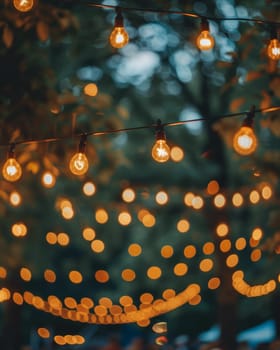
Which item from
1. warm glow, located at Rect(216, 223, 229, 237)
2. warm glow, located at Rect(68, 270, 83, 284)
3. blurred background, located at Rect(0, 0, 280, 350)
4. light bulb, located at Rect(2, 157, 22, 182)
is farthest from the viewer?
warm glow, located at Rect(68, 270, 83, 284)

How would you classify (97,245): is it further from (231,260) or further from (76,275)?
(231,260)

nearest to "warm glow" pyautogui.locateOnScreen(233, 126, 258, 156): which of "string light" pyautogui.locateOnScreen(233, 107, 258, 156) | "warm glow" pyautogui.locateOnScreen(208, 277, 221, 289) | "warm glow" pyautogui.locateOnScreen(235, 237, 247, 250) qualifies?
"string light" pyautogui.locateOnScreen(233, 107, 258, 156)

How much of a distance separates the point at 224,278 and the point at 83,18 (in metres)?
3.57

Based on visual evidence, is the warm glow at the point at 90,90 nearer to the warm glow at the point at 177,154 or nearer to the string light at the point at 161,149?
the warm glow at the point at 177,154

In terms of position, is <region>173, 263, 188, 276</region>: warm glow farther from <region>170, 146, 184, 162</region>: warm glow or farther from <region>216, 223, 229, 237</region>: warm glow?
<region>170, 146, 184, 162</region>: warm glow

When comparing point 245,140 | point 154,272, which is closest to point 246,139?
point 245,140

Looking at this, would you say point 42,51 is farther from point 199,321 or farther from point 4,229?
point 199,321

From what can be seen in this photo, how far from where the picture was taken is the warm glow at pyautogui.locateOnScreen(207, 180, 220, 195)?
10.4m

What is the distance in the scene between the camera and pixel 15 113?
23.5ft

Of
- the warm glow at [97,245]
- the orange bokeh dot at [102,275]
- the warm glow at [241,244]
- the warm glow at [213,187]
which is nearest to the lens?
the warm glow at [241,244]

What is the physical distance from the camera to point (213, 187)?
35.4 feet

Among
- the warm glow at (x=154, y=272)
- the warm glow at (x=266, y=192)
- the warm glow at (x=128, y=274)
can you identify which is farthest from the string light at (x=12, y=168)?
the warm glow at (x=128, y=274)

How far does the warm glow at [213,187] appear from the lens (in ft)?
34.3

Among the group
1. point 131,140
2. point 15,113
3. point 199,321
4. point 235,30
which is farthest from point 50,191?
point 199,321
